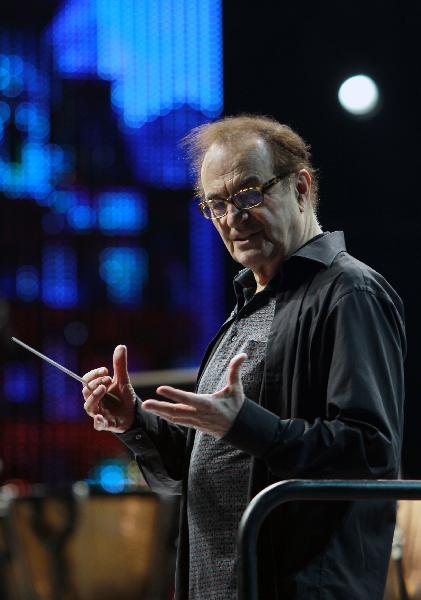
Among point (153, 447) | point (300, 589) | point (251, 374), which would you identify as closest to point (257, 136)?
point (251, 374)

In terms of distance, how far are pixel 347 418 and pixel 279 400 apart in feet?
0.57

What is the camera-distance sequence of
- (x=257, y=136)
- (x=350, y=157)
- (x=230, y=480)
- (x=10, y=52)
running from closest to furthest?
(x=230, y=480) → (x=257, y=136) → (x=350, y=157) → (x=10, y=52)

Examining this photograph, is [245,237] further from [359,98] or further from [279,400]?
[359,98]

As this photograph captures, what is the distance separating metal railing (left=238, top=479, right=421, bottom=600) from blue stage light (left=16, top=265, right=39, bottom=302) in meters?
4.75

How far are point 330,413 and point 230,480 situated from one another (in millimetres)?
238

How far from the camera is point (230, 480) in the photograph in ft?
6.32

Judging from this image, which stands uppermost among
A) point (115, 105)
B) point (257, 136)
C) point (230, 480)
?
point (115, 105)

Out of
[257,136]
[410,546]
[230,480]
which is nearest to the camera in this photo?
[230,480]

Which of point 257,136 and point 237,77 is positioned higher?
point 237,77

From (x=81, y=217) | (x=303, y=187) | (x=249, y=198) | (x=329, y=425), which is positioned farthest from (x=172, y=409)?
(x=81, y=217)

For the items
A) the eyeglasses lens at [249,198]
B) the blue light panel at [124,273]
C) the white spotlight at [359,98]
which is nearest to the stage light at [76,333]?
the blue light panel at [124,273]

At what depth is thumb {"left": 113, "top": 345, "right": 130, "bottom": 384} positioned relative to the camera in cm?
211

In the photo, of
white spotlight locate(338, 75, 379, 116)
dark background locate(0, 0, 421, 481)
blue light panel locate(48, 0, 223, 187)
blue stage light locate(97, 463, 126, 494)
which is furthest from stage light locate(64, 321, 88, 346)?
white spotlight locate(338, 75, 379, 116)

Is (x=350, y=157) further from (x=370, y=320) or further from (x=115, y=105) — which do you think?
(x=370, y=320)
